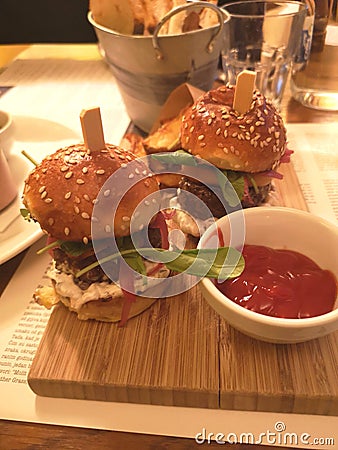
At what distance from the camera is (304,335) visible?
0.86 m

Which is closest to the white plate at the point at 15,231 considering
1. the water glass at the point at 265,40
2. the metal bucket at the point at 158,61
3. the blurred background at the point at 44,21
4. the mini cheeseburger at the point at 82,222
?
the mini cheeseburger at the point at 82,222

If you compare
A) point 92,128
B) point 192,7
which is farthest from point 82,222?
point 192,7

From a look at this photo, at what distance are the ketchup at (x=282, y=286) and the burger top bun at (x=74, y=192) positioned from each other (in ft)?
0.86

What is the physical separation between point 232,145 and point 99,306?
53 cm

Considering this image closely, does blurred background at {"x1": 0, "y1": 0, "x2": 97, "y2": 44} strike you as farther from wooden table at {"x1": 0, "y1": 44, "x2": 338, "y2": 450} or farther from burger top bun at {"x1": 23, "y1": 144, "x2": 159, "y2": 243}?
wooden table at {"x1": 0, "y1": 44, "x2": 338, "y2": 450}

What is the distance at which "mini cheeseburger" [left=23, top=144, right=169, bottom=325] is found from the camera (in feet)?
3.08

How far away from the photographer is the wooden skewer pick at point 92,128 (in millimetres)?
938

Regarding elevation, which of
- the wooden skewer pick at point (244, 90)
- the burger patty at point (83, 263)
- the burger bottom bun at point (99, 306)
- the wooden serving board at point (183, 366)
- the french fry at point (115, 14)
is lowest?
the wooden serving board at point (183, 366)

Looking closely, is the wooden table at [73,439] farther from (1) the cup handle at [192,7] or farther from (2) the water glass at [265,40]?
(2) the water glass at [265,40]

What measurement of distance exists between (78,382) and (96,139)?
51 centimetres

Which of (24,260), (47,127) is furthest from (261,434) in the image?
(47,127)

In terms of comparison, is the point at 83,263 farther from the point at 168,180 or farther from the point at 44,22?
the point at 44,22

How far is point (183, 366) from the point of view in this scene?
946 millimetres

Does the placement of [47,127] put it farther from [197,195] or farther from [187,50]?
[197,195]
